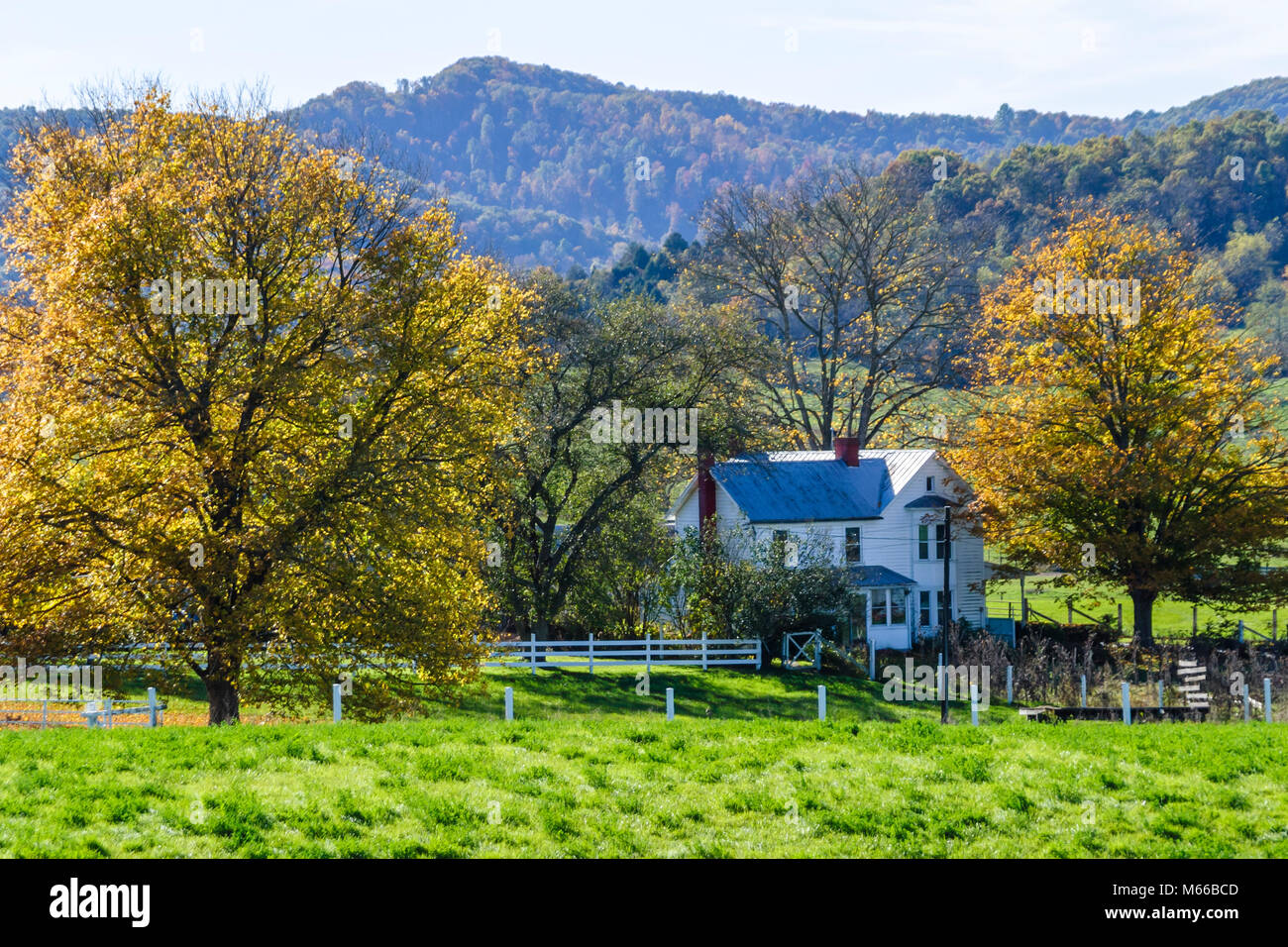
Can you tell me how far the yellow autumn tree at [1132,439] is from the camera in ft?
107

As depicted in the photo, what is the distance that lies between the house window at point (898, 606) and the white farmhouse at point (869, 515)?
0.04 metres

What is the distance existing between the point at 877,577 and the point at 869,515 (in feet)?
7.97

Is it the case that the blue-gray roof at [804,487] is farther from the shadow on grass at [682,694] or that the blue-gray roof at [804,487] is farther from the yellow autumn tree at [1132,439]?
the shadow on grass at [682,694]

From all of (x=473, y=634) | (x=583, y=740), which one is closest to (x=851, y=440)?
(x=473, y=634)

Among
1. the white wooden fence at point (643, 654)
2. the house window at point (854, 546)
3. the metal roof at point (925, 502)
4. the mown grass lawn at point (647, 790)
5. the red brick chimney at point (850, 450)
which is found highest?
the red brick chimney at point (850, 450)

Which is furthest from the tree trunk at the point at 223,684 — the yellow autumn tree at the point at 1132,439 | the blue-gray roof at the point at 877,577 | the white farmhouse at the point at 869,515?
the blue-gray roof at the point at 877,577

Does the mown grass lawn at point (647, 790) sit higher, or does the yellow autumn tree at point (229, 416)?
the yellow autumn tree at point (229, 416)

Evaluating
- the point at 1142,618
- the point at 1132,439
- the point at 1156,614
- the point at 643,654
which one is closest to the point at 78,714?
the point at 643,654

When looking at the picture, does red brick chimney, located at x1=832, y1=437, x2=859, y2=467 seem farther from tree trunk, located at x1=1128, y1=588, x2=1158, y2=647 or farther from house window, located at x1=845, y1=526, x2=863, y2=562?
tree trunk, located at x1=1128, y1=588, x2=1158, y2=647

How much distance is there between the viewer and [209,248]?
66.7ft

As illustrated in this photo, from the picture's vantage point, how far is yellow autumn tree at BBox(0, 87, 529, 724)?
19.0 metres
